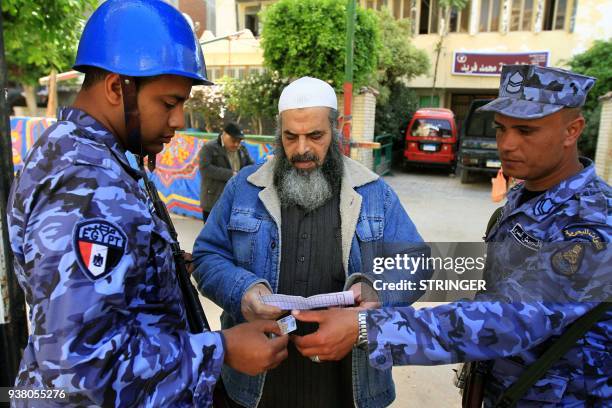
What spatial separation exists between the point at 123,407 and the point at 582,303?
4.32 feet

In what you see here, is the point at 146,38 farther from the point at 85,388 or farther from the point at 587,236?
the point at 587,236

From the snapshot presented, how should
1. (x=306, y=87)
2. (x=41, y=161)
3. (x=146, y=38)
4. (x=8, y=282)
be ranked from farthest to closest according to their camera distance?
(x=8, y=282), (x=306, y=87), (x=146, y=38), (x=41, y=161)

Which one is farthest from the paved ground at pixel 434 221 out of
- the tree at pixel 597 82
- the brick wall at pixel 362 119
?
the tree at pixel 597 82

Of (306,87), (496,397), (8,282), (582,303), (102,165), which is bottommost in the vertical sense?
(496,397)

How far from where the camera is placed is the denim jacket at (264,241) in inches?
72.2

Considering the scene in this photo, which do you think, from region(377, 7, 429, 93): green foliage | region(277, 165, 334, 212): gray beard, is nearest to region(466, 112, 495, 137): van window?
region(377, 7, 429, 93): green foliage

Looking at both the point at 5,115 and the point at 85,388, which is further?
the point at 5,115

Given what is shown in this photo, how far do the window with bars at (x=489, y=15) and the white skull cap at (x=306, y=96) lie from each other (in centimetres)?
2051

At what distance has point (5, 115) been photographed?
2088 millimetres

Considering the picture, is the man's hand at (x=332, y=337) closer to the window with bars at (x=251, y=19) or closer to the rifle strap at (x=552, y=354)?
the rifle strap at (x=552, y=354)

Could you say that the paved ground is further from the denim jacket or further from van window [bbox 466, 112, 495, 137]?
van window [bbox 466, 112, 495, 137]

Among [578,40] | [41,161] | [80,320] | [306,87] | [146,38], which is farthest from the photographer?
[578,40]

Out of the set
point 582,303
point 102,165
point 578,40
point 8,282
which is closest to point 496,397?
point 582,303

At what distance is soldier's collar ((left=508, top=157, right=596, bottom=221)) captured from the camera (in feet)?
4.77
